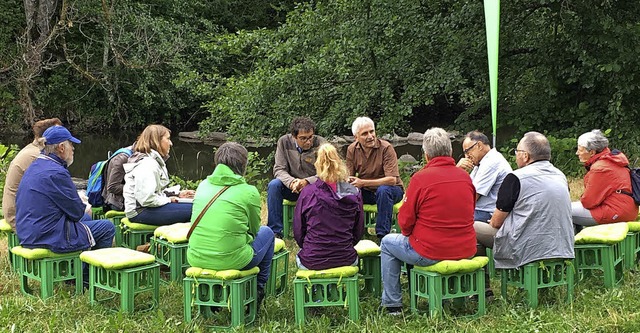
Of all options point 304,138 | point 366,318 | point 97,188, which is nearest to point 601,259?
point 366,318

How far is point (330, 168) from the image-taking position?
14.8 ft

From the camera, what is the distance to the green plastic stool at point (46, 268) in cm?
474

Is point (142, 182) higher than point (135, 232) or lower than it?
higher

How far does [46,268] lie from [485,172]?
3.09 metres

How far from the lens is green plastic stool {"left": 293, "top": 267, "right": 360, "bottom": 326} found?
430cm

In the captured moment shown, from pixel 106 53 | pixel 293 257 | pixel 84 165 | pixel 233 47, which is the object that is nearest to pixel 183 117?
pixel 106 53

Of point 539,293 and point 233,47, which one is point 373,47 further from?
point 539,293

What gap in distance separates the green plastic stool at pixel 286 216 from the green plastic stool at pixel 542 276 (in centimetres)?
247

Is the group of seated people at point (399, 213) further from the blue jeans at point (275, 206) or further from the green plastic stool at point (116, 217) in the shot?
the blue jeans at point (275, 206)

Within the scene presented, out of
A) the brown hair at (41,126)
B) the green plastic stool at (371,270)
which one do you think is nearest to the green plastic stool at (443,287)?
the green plastic stool at (371,270)

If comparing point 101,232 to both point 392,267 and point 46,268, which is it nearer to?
point 46,268

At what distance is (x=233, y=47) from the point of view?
12.4 m

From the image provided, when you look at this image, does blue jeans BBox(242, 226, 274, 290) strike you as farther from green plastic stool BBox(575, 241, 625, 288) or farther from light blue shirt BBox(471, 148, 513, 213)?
green plastic stool BBox(575, 241, 625, 288)

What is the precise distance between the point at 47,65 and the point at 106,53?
2017 mm
